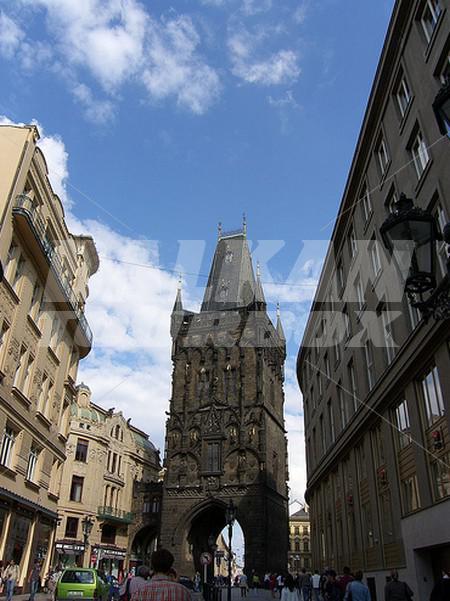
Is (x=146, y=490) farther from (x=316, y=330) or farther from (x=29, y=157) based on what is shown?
(x=29, y=157)

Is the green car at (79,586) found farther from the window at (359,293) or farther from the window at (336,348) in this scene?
the window at (336,348)

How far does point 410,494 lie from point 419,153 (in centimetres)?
1003

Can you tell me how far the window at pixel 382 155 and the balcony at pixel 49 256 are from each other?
12.8 m

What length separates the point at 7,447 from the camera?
19766 millimetres

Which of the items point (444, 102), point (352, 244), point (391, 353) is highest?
point (352, 244)

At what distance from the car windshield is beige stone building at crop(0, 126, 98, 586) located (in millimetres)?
2628

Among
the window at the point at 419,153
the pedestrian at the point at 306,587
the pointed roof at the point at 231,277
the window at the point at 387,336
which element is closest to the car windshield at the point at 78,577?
the pedestrian at the point at 306,587

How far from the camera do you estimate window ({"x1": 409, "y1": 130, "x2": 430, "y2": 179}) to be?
15571mm

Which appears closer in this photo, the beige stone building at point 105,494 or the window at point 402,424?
the window at point 402,424

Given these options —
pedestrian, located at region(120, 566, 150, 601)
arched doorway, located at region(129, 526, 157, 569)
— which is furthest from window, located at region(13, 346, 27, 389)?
arched doorway, located at region(129, 526, 157, 569)

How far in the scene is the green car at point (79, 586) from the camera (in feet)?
55.3

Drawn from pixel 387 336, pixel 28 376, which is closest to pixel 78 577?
pixel 28 376

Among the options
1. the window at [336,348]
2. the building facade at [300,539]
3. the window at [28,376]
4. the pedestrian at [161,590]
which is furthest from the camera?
the building facade at [300,539]

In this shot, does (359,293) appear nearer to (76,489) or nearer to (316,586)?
(316,586)
